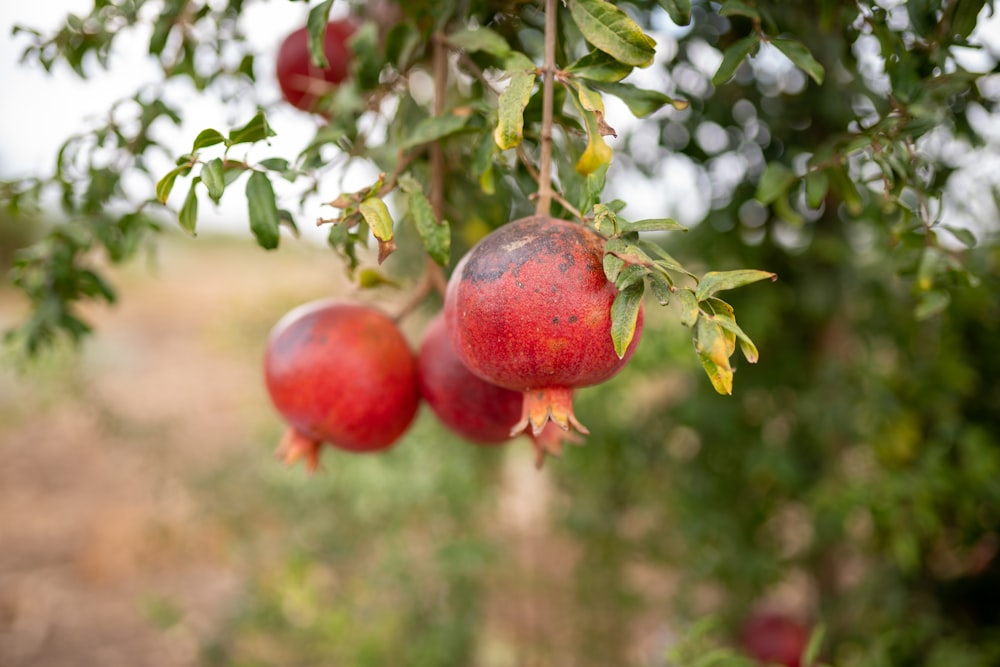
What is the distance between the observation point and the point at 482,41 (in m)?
0.84

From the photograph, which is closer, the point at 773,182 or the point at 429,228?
the point at 429,228

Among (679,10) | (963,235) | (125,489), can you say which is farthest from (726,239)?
(125,489)

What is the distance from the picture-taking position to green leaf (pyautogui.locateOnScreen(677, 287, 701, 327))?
0.57m

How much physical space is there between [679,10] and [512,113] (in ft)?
0.64

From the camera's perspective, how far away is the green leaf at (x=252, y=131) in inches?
27.4

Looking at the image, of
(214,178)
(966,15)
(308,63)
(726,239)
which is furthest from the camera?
(726,239)

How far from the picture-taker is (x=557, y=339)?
0.64 meters

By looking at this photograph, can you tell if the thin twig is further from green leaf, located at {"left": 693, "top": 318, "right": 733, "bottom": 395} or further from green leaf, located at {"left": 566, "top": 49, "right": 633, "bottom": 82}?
green leaf, located at {"left": 693, "top": 318, "right": 733, "bottom": 395}

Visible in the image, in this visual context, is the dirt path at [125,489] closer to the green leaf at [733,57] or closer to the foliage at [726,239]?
A: the foliage at [726,239]

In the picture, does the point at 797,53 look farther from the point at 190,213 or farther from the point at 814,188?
the point at 190,213

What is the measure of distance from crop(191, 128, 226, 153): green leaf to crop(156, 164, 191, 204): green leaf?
0.02m

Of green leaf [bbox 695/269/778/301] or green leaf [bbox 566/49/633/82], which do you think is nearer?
green leaf [bbox 695/269/778/301]

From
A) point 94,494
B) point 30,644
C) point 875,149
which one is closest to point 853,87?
point 875,149

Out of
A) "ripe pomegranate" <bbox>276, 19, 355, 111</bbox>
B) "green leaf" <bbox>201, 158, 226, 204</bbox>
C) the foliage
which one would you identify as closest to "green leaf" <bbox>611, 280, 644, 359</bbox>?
the foliage
